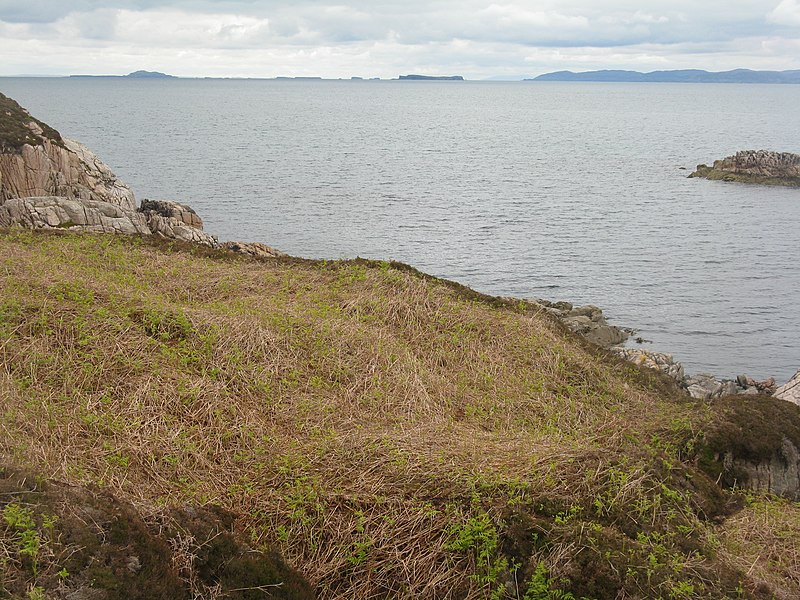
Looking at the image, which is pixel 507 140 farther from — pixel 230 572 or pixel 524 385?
pixel 230 572

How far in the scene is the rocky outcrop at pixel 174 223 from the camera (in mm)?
26844

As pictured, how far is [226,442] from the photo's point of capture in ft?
33.6

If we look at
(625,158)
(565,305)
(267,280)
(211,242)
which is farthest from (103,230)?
(625,158)

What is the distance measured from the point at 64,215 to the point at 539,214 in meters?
36.4

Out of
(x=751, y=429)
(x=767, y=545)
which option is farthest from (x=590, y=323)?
(x=767, y=545)

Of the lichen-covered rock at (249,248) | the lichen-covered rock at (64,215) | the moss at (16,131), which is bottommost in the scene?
the lichen-covered rock at (249,248)

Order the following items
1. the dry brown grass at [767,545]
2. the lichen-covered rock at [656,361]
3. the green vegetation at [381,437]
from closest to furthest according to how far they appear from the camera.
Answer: the green vegetation at [381,437] < the dry brown grass at [767,545] < the lichen-covered rock at [656,361]

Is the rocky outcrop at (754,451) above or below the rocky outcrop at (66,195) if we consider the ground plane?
below

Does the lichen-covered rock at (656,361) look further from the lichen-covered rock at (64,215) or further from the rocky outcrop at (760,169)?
the rocky outcrop at (760,169)

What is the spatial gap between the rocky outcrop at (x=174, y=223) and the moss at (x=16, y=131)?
4.65 meters

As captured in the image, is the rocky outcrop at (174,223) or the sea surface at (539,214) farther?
the sea surface at (539,214)

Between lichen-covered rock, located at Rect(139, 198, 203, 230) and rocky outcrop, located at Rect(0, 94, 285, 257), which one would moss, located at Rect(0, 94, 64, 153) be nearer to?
rocky outcrop, located at Rect(0, 94, 285, 257)

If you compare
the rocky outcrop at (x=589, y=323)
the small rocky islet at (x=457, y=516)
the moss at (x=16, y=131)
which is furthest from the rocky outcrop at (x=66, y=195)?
the small rocky islet at (x=457, y=516)

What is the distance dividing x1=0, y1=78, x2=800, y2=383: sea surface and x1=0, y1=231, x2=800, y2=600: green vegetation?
14.8 metres
